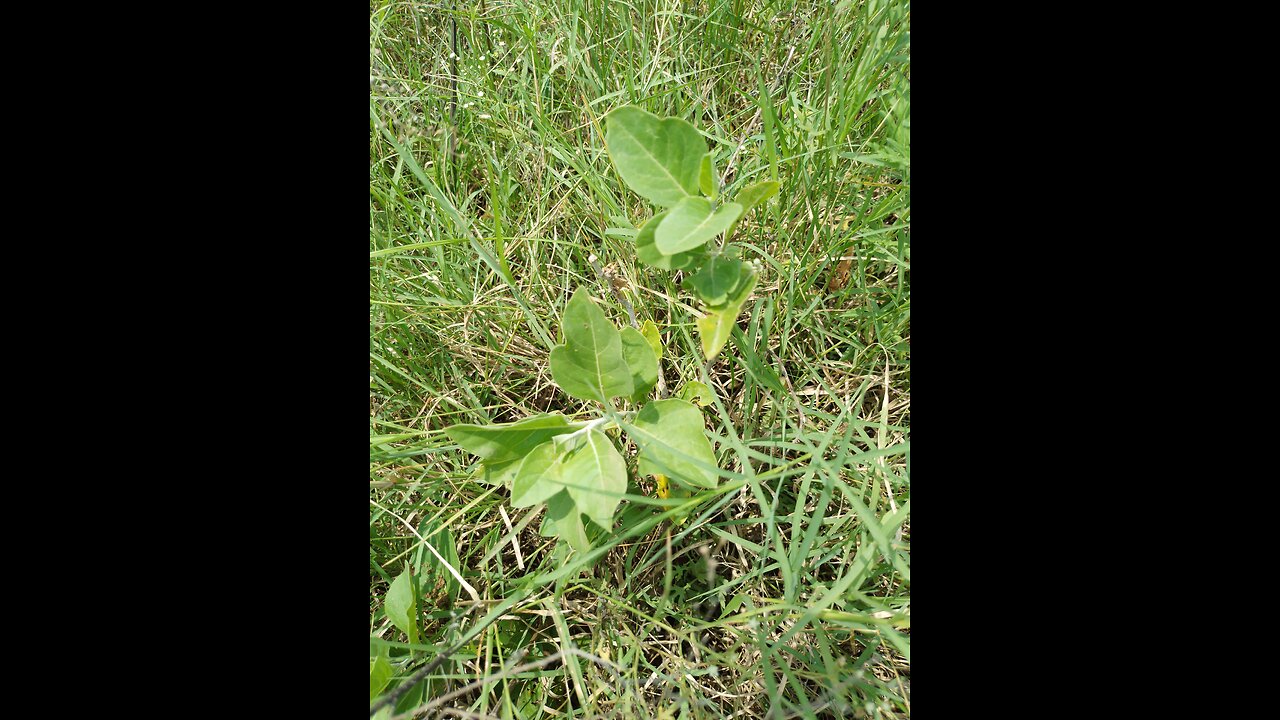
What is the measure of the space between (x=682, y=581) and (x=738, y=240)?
3.19 ft

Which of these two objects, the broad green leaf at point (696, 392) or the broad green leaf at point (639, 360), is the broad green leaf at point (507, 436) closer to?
the broad green leaf at point (639, 360)

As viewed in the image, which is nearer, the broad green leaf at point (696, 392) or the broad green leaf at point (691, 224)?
the broad green leaf at point (691, 224)

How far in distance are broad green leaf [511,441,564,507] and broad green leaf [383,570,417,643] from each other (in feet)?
1.31

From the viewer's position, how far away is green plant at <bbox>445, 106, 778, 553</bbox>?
143 cm

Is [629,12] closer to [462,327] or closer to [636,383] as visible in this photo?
[462,327]

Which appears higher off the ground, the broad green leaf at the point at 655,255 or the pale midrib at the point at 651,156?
the pale midrib at the point at 651,156

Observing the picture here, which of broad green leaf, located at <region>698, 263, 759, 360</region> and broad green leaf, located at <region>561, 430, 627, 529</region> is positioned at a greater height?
broad green leaf, located at <region>698, 263, 759, 360</region>

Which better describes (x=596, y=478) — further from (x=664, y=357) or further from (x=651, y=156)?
(x=651, y=156)

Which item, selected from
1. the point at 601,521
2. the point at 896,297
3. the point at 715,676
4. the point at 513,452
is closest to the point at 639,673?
the point at 715,676

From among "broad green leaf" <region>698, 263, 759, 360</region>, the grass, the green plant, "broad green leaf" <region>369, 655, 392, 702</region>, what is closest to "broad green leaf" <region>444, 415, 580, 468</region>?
the green plant

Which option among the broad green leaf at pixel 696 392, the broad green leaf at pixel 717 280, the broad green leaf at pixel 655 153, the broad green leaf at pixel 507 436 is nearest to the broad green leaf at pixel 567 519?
the broad green leaf at pixel 507 436

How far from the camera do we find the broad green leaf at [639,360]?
153 centimetres

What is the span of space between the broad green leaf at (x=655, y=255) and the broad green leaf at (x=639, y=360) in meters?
0.17

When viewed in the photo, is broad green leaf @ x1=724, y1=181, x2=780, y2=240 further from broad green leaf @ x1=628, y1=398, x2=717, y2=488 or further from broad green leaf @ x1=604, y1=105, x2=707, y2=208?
broad green leaf @ x1=628, y1=398, x2=717, y2=488
